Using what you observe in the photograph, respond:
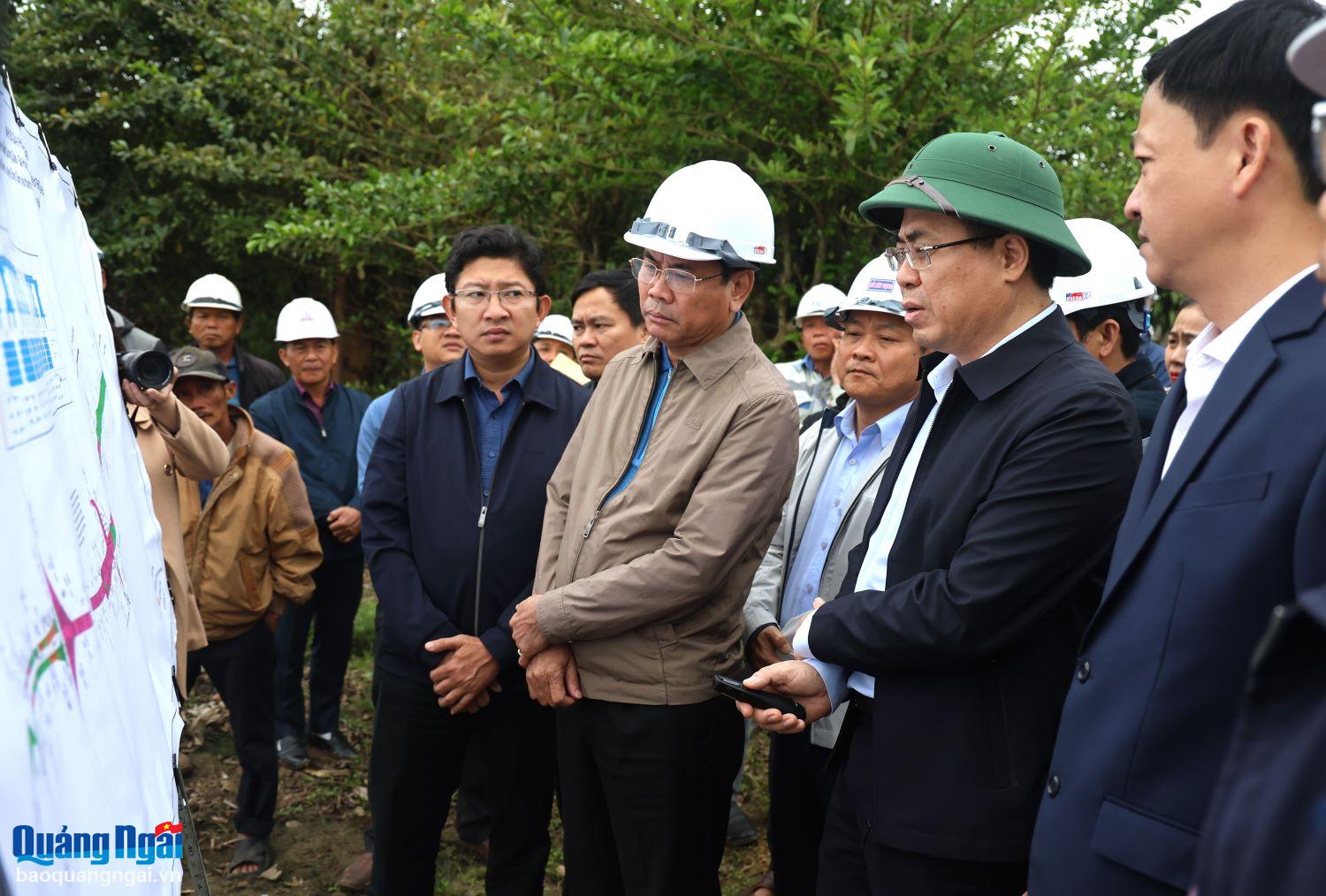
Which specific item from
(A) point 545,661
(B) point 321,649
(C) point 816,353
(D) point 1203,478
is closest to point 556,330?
(C) point 816,353

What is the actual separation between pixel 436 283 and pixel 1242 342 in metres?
4.48

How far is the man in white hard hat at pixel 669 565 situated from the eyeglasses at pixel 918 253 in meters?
0.62

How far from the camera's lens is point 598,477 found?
2.92 m

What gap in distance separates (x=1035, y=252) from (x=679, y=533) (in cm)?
107

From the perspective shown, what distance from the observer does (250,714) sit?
4055 millimetres

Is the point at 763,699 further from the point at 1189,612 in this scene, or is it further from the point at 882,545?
the point at 1189,612

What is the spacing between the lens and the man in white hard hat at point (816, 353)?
545 centimetres

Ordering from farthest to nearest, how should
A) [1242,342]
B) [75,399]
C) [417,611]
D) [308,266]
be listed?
[308,266] < [417,611] < [75,399] < [1242,342]

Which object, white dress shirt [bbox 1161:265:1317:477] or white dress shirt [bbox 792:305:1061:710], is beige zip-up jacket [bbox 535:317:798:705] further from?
white dress shirt [bbox 1161:265:1317:477]

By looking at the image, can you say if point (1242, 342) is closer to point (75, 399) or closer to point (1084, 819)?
point (1084, 819)

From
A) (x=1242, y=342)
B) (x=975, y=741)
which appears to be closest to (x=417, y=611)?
(x=975, y=741)

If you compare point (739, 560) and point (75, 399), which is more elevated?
point (75, 399)

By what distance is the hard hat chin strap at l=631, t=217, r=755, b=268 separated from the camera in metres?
2.87

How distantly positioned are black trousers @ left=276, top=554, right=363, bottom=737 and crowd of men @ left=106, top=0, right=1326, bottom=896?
0.86 m
